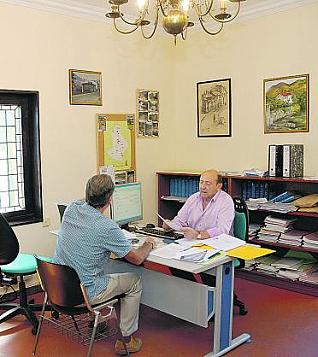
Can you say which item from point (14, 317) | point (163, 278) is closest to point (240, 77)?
point (163, 278)

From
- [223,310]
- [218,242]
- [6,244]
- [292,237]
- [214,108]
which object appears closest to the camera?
[223,310]

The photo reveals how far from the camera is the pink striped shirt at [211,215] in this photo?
12.2 feet

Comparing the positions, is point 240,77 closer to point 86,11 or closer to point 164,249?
point 86,11

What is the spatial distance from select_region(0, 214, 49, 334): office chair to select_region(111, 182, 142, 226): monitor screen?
778 mm

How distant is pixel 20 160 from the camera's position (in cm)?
454

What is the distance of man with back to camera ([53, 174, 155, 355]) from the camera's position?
116 inches

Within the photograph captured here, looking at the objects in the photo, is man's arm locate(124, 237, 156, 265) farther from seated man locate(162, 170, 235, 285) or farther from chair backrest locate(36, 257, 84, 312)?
seated man locate(162, 170, 235, 285)

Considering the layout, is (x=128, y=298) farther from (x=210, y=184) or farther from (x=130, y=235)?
(x=210, y=184)

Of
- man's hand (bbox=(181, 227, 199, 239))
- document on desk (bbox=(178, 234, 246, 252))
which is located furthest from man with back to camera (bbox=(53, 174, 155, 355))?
man's hand (bbox=(181, 227, 199, 239))

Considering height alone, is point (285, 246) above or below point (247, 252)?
below

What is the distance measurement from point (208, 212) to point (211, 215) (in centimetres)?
4

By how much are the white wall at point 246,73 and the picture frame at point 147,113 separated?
35 centimetres

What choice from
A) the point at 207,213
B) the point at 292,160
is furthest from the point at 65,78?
the point at 292,160

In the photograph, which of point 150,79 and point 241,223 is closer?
point 241,223
